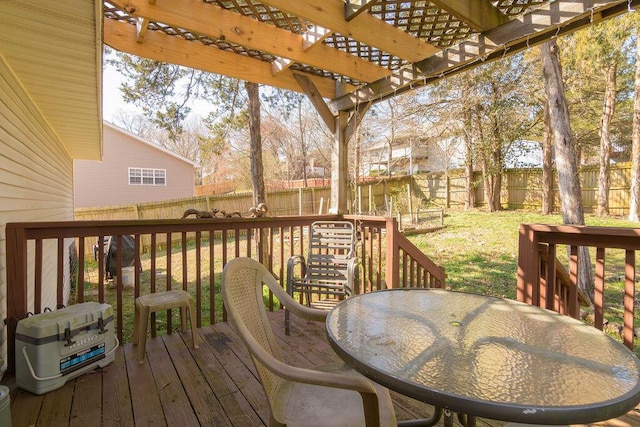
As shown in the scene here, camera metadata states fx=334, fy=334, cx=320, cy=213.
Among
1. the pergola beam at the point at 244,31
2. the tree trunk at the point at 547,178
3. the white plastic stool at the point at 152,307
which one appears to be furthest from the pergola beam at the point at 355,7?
the tree trunk at the point at 547,178

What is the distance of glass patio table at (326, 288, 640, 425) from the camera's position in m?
0.82

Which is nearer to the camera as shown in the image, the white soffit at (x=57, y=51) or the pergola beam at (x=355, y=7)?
the white soffit at (x=57, y=51)

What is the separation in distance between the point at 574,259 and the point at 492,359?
1.42 meters

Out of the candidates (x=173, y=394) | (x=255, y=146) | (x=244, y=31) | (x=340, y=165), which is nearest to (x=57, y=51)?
(x=244, y=31)

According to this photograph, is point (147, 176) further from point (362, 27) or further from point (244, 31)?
point (362, 27)

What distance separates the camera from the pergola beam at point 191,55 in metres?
2.84

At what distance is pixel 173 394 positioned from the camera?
1954 millimetres

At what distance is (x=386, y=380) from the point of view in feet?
3.08

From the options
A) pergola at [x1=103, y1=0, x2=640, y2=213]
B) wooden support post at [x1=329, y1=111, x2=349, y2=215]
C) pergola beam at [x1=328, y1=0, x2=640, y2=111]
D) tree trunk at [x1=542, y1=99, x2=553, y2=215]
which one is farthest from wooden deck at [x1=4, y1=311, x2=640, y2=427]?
tree trunk at [x1=542, y1=99, x2=553, y2=215]

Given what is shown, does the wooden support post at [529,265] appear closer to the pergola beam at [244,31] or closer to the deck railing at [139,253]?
the deck railing at [139,253]

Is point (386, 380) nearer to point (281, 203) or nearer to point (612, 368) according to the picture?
point (612, 368)

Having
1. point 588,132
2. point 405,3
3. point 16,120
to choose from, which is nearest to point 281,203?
point 16,120

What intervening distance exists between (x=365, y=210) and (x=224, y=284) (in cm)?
1302

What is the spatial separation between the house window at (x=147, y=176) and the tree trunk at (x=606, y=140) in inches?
628
